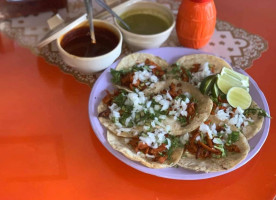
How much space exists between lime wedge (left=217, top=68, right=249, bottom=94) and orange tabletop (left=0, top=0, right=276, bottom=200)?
0.18 meters

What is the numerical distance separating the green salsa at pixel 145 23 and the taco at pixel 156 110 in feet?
1.23

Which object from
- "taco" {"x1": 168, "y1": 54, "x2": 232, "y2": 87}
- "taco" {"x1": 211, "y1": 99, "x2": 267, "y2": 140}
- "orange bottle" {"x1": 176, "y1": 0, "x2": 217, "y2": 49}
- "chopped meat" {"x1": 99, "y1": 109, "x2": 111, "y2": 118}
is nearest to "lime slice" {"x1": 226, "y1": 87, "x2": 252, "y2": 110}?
"taco" {"x1": 211, "y1": 99, "x2": 267, "y2": 140}

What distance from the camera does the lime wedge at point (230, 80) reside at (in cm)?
139

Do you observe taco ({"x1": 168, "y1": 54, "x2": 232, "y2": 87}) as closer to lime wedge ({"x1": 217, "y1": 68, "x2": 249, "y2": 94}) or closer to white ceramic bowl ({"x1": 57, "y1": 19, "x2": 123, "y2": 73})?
lime wedge ({"x1": 217, "y1": 68, "x2": 249, "y2": 94})

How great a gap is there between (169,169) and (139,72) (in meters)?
0.47

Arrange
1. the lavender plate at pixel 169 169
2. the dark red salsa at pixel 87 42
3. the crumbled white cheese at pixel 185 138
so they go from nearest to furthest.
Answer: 1. the lavender plate at pixel 169 169
2. the crumbled white cheese at pixel 185 138
3. the dark red salsa at pixel 87 42

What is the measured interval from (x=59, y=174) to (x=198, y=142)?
0.53 metres

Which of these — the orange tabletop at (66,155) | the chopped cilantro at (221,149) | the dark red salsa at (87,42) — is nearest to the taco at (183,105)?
the chopped cilantro at (221,149)

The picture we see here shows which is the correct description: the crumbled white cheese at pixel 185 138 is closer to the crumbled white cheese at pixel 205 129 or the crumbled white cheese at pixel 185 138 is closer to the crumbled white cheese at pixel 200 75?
the crumbled white cheese at pixel 205 129

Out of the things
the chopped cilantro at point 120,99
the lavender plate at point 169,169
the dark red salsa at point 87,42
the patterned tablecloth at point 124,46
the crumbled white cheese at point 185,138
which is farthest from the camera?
the patterned tablecloth at point 124,46

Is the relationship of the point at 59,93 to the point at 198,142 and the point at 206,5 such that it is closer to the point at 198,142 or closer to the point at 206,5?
the point at 198,142

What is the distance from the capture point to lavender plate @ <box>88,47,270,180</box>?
1.16 metres

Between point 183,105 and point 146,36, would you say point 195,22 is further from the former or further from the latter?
point 183,105

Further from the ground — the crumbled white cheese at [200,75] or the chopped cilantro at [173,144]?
the crumbled white cheese at [200,75]
